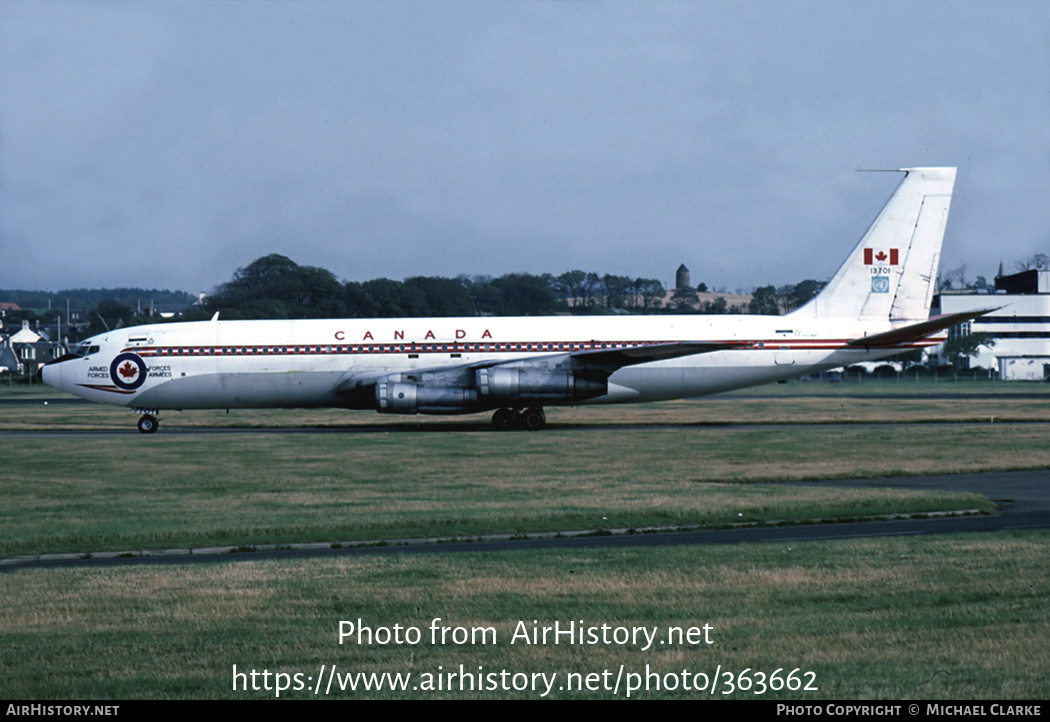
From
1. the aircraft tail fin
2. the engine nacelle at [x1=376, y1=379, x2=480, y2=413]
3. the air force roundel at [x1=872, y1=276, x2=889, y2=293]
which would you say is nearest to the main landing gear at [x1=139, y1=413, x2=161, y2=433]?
the engine nacelle at [x1=376, y1=379, x2=480, y2=413]

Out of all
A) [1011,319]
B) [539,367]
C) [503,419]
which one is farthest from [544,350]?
[1011,319]

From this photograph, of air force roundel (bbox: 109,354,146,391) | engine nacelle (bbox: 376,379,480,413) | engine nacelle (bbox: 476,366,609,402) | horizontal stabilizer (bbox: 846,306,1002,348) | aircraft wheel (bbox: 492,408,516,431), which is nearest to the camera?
engine nacelle (bbox: 376,379,480,413)

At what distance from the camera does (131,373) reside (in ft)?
126

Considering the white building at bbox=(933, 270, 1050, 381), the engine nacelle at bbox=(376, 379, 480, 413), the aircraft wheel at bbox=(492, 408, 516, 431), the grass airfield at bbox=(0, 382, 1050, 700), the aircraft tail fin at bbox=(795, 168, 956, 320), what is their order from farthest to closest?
the white building at bbox=(933, 270, 1050, 381) < the aircraft tail fin at bbox=(795, 168, 956, 320) < the aircraft wheel at bbox=(492, 408, 516, 431) < the engine nacelle at bbox=(376, 379, 480, 413) < the grass airfield at bbox=(0, 382, 1050, 700)

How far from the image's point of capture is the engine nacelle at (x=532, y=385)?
118 feet

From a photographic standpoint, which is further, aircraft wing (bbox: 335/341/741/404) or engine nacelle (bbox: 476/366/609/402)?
aircraft wing (bbox: 335/341/741/404)

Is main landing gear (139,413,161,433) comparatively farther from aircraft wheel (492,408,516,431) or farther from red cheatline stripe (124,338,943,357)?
aircraft wheel (492,408,516,431)

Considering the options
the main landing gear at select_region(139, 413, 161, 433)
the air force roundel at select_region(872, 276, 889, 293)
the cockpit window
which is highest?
the air force roundel at select_region(872, 276, 889, 293)

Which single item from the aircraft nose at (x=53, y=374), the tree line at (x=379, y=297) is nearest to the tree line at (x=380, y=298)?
the tree line at (x=379, y=297)

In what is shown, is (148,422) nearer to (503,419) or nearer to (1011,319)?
(503,419)

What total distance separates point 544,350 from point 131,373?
15.5 m

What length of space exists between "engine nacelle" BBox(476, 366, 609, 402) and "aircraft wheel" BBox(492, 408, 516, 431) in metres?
1.62

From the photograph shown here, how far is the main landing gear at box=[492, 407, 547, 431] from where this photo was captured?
1484 inches
